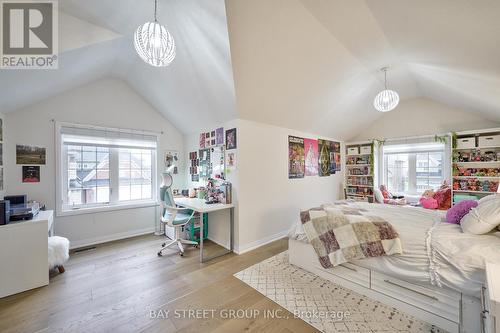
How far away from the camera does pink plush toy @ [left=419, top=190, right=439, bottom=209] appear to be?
12.9ft

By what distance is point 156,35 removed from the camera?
1632 mm

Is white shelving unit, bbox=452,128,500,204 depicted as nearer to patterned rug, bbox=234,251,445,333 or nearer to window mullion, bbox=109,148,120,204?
patterned rug, bbox=234,251,445,333

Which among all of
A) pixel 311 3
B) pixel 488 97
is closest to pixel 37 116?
pixel 311 3

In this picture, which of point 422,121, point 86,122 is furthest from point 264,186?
point 422,121

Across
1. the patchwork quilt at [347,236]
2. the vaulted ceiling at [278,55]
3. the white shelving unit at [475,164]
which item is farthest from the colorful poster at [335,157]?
the patchwork quilt at [347,236]

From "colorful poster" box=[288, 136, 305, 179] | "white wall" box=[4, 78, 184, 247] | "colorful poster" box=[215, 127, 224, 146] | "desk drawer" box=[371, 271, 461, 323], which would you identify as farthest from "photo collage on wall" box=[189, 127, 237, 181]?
"desk drawer" box=[371, 271, 461, 323]

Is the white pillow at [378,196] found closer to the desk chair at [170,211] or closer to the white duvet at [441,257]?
the white duvet at [441,257]

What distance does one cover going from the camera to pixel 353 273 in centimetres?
206

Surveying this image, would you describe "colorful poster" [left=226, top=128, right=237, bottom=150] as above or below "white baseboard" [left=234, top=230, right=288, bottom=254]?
above

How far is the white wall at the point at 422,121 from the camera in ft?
13.1

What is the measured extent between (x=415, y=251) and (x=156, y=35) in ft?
9.45

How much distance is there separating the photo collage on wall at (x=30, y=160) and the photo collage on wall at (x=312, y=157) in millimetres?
4092

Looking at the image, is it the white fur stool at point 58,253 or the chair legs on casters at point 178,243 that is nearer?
the white fur stool at point 58,253

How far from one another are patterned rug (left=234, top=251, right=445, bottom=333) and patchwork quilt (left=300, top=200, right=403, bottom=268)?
11.5 inches
